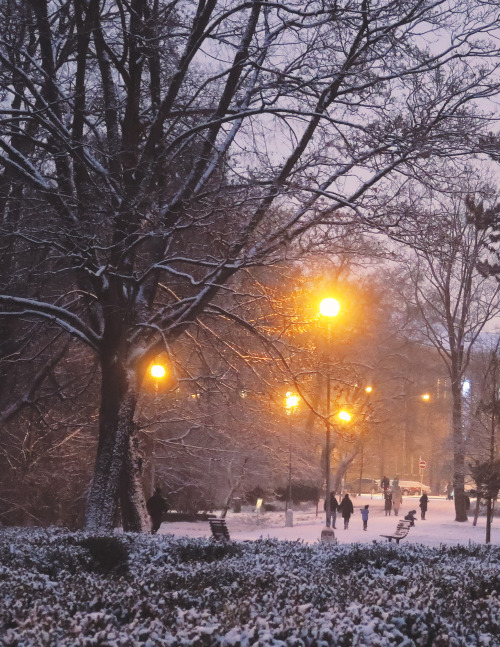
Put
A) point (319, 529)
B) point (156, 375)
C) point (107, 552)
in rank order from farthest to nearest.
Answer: point (319, 529), point (156, 375), point (107, 552)

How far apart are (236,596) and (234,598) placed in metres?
0.15

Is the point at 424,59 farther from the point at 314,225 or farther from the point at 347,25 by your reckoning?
the point at 314,225

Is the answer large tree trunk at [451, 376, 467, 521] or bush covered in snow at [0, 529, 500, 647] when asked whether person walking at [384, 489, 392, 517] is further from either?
bush covered in snow at [0, 529, 500, 647]

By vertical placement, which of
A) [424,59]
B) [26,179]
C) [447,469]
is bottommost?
[447,469]

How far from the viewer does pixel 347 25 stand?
12016 millimetres

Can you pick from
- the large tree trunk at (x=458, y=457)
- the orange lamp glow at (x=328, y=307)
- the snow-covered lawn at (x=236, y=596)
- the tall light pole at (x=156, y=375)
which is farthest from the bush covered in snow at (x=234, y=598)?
the large tree trunk at (x=458, y=457)

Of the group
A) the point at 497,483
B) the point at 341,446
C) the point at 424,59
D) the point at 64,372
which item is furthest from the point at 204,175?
the point at 341,446

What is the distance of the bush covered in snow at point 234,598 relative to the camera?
13.5ft

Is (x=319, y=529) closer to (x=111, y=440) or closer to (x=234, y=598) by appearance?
(x=111, y=440)

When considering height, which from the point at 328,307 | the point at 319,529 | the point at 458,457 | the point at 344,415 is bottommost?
the point at 319,529

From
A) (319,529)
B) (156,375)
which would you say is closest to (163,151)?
(156,375)

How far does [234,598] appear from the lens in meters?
5.58

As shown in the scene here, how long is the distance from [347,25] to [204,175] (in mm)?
3530

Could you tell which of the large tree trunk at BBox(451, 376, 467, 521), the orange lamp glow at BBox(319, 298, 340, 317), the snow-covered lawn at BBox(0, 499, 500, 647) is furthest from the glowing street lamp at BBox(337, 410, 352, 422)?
the large tree trunk at BBox(451, 376, 467, 521)
